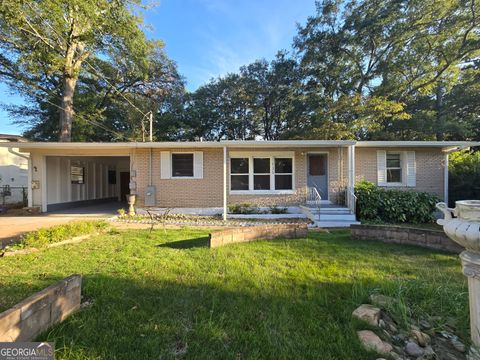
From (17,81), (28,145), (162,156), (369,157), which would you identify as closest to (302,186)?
(369,157)

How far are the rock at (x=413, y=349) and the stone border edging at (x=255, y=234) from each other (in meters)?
3.62

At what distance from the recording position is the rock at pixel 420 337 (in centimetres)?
229

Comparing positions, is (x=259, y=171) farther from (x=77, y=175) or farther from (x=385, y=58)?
(x=385, y=58)

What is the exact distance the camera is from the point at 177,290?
3248mm

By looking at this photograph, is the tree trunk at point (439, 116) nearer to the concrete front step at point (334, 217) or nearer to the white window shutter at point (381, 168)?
the white window shutter at point (381, 168)

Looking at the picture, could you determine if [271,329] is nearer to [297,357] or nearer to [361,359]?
[297,357]

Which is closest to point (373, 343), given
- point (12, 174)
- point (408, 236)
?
point (408, 236)

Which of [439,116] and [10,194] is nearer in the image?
[10,194]

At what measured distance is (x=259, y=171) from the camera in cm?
1077

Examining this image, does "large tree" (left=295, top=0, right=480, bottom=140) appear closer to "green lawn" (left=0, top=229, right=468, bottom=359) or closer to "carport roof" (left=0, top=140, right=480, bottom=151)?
"carport roof" (left=0, top=140, right=480, bottom=151)

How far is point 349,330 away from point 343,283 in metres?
1.24

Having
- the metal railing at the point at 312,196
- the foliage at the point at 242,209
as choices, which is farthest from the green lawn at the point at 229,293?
the metal railing at the point at 312,196

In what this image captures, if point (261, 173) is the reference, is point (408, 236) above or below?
below

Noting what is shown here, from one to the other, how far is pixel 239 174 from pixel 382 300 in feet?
26.9
